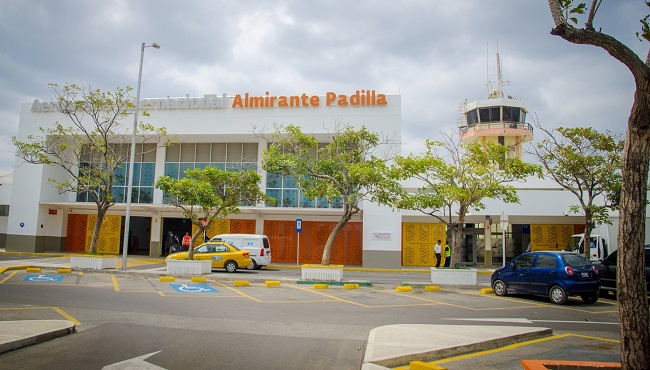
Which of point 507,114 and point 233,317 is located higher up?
point 507,114

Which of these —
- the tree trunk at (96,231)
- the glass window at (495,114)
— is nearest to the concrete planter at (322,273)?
the tree trunk at (96,231)

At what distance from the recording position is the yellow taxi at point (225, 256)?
22.2 meters

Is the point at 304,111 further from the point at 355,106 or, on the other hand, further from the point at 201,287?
the point at 201,287

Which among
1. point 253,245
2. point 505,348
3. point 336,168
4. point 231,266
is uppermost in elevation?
point 336,168

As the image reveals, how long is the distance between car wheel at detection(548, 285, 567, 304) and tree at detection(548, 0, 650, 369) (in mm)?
9283

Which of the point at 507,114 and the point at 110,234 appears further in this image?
the point at 507,114

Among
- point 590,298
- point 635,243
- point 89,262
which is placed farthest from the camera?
point 89,262

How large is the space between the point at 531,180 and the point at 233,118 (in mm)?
18687

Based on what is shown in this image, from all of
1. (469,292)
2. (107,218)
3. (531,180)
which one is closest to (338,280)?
(469,292)

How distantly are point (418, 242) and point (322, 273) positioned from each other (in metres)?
11.9

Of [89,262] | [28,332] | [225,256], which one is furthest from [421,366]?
[89,262]

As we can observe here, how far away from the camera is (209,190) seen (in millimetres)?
20812

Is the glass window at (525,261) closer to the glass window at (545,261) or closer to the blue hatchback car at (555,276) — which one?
the blue hatchback car at (555,276)

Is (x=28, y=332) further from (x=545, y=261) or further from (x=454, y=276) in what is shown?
(x=454, y=276)
